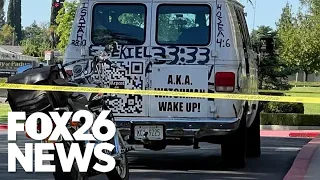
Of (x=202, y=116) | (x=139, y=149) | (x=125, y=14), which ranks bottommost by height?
(x=139, y=149)

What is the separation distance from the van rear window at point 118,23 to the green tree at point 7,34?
8939cm

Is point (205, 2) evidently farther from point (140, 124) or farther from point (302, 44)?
point (302, 44)

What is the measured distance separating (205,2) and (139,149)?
444 cm

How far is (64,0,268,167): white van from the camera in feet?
32.9

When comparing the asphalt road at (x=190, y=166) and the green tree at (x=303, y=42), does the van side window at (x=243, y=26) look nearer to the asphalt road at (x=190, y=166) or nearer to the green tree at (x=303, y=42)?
the asphalt road at (x=190, y=166)

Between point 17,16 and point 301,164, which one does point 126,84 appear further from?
point 17,16

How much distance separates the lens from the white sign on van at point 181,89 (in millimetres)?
10031

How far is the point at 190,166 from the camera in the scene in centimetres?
1139

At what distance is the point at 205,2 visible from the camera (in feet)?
34.0

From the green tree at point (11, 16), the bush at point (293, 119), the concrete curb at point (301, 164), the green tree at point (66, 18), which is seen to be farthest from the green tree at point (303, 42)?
the green tree at point (11, 16)

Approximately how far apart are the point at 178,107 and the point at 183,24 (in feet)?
3.91

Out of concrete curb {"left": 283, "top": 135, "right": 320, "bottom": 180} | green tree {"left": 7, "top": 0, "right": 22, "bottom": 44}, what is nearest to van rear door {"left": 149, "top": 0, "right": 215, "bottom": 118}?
concrete curb {"left": 283, "top": 135, "right": 320, "bottom": 180}

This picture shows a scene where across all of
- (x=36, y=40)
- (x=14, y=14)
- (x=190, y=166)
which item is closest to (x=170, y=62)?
(x=190, y=166)

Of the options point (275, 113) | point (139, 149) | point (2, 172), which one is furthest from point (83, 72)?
point (275, 113)
